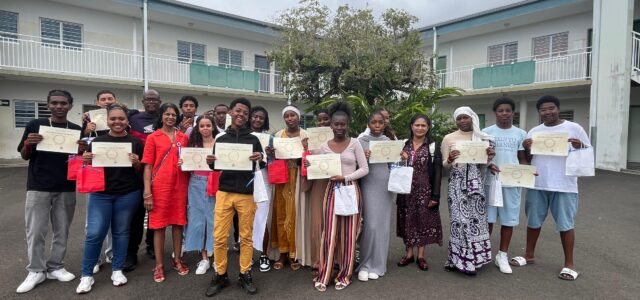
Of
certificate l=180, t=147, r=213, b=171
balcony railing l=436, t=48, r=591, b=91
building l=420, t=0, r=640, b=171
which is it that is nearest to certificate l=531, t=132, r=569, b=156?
certificate l=180, t=147, r=213, b=171

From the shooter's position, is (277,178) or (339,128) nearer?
(339,128)

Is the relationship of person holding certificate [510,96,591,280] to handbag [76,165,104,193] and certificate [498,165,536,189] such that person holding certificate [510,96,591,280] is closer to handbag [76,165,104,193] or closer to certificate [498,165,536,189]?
certificate [498,165,536,189]

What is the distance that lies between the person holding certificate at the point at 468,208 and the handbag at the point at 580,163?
2.62 feet

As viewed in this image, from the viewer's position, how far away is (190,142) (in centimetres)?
400

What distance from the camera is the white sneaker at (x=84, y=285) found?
3.60 metres

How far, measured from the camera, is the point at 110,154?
3.53 metres

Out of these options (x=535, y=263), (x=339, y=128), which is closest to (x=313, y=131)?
(x=339, y=128)

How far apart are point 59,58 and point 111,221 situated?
12.7 metres

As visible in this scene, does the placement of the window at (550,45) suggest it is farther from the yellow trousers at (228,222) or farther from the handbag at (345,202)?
the yellow trousers at (228,222)

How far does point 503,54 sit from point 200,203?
56.2 ft

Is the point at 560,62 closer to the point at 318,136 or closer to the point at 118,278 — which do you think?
the point at 318,136

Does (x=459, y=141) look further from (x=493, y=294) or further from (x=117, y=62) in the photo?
(x=117, y=62)

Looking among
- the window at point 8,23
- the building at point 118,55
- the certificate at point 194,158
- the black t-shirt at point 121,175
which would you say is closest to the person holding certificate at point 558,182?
the certificate at point 194,158

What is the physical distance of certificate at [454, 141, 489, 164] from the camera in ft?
12.8
